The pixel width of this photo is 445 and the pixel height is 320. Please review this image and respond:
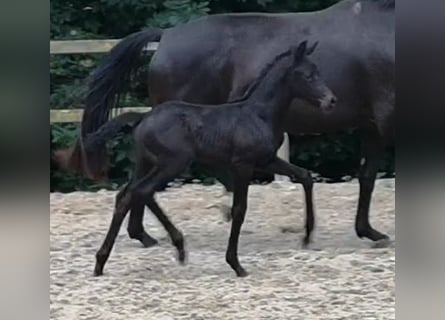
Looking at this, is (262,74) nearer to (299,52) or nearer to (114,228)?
(299,52)

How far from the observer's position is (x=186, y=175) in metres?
4.52

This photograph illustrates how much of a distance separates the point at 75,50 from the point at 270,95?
30.8 inches

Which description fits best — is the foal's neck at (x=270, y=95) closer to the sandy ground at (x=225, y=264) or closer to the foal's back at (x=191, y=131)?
the foal's back at (x=191, y=131)

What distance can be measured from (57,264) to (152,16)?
1044 millimetres

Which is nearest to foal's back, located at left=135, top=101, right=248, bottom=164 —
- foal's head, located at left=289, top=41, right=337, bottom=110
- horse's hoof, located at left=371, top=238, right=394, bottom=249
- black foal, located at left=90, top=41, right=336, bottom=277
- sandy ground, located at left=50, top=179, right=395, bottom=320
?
black foal, located at left=90, top=41, right=336, bottom=277

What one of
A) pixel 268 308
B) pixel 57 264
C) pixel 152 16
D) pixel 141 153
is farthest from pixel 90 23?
pixel 268 308

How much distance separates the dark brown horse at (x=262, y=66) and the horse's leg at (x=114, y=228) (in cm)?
5

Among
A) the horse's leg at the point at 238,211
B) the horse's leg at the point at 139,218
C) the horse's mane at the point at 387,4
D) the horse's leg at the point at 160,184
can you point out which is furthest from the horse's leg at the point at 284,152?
the horse's mane at the point at 387,4

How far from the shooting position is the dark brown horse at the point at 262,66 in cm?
458

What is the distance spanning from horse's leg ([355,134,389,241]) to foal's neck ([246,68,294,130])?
1.23 feet

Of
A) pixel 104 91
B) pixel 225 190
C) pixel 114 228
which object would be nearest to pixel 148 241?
pixel 114 228

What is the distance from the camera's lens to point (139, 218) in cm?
457

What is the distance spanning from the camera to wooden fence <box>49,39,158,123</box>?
4543 millimetres

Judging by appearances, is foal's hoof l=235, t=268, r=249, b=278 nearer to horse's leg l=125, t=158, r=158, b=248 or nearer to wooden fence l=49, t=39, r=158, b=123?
horse's leg l=125, t=158, r=158, b=248
